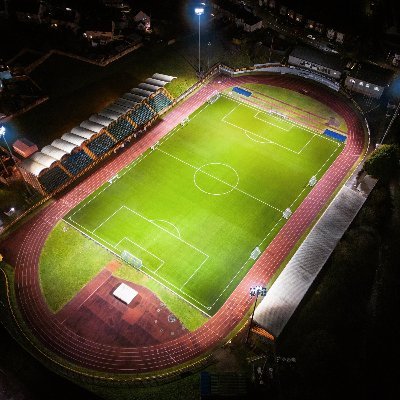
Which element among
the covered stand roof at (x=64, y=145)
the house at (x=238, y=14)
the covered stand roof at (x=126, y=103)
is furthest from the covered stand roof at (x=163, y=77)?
the house at (x=238, y=14)

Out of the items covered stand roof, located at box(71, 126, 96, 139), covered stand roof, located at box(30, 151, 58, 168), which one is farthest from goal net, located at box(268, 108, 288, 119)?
covered stand roof, located at box(30, 151, 58, 168)

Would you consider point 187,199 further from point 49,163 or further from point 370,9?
point 370,9

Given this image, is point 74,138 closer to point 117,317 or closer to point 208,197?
point 208,197

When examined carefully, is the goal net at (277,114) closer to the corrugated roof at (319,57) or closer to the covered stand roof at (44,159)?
the corrugated roof at (319,57)

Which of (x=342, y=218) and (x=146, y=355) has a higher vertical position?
(x=342, y=218)

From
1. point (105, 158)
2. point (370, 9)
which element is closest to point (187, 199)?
point (105, 158)
